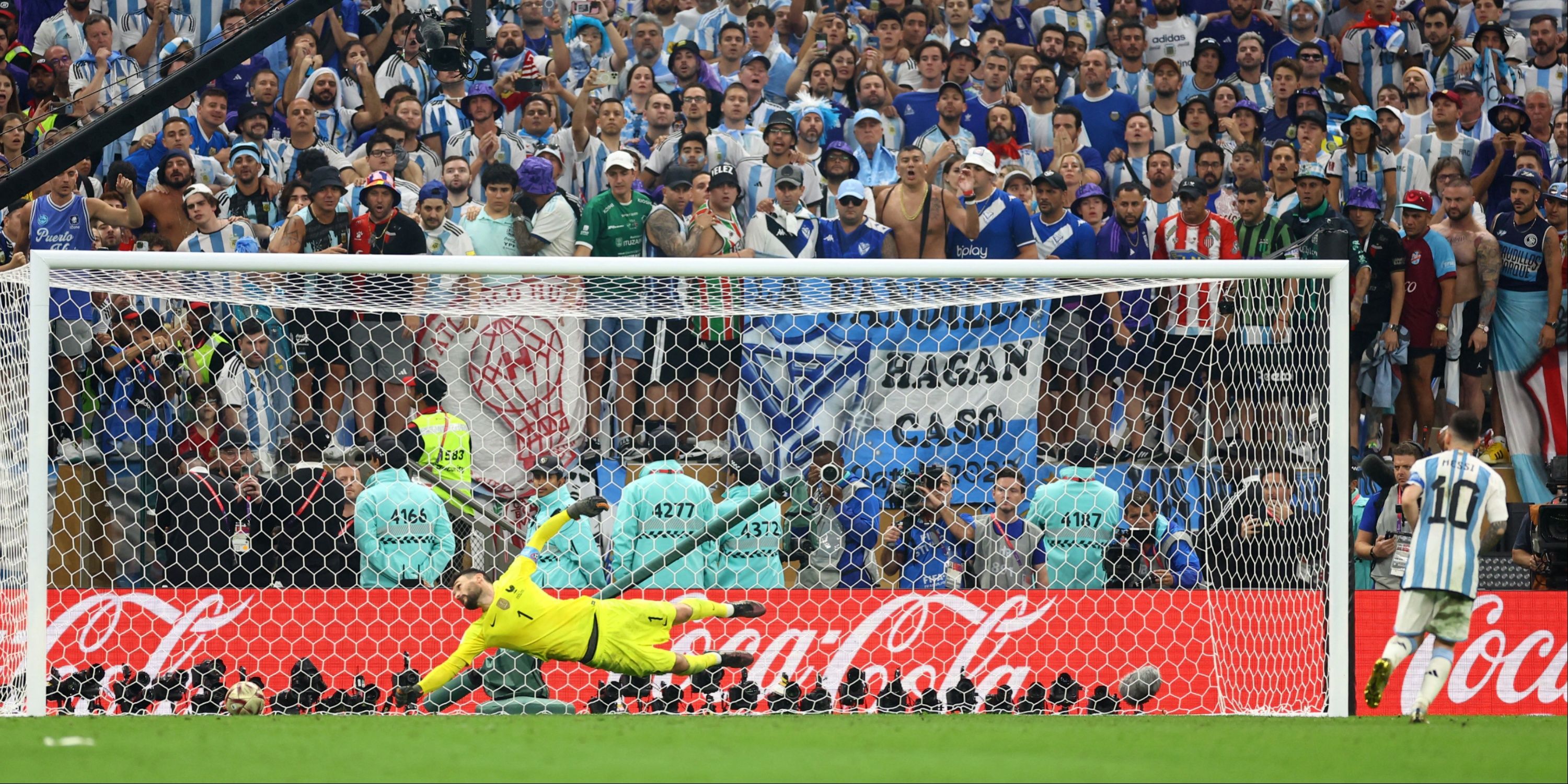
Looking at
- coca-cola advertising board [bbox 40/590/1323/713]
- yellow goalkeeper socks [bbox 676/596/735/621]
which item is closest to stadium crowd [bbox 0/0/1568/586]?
coca-cola advertising board [bbox 40/590/1323/713]

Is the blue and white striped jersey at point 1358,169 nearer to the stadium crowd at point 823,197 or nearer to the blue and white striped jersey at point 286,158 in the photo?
the stadium crowd at point 823,197

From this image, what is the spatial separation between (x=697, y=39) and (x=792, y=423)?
17.3 feet

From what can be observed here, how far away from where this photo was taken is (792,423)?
9.91 m

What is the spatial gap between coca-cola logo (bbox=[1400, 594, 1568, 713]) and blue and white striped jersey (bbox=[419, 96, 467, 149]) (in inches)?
292

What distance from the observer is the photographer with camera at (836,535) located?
31.2ft

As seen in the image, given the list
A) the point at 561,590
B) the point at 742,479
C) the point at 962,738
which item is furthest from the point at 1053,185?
the point at 962,738

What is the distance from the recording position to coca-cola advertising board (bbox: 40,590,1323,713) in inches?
354

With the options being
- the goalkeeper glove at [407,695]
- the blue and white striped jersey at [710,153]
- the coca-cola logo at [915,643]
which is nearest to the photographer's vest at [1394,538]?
the coca-cola logo at [915,643]

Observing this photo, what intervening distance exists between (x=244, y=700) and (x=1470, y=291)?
846cm

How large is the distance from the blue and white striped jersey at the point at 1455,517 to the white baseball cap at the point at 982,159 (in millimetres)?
4203

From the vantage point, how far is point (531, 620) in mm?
8453

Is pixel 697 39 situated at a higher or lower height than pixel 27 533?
higher

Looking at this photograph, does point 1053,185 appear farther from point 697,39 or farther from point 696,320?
point 697,39

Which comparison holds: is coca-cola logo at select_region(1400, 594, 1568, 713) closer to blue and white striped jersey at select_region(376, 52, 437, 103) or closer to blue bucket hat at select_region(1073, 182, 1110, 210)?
blue bucket hat at select_region(1073, 182, 1110, 210)
